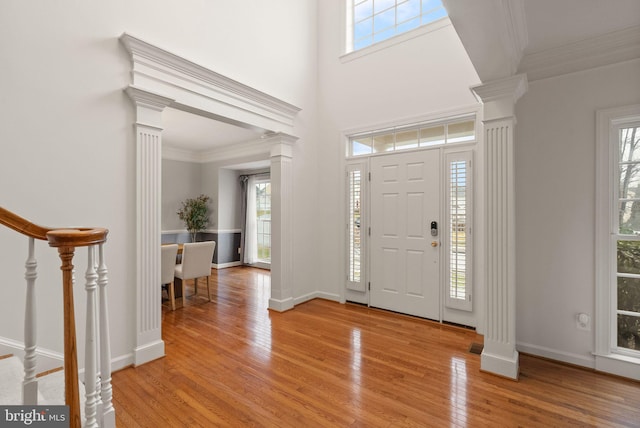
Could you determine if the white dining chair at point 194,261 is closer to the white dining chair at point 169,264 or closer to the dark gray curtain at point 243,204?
the white dining chair at point 169,264

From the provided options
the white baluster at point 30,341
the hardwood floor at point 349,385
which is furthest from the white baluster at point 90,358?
the hardwood floor at point 349,385

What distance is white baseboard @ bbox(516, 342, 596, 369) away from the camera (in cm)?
250

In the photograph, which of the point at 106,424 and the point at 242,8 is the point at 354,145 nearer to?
the point at 242,8

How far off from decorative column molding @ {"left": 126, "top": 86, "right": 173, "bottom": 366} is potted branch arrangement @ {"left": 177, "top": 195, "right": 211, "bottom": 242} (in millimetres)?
4334

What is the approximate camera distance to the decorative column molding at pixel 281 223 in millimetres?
3951

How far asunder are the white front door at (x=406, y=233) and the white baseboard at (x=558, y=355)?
915 mm

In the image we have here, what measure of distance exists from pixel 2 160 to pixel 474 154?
4.00 m

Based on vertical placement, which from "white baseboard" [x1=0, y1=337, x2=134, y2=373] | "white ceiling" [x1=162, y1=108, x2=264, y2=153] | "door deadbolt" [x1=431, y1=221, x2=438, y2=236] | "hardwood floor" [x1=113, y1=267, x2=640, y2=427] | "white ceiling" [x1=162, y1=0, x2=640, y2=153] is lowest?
"hardwood floor" [x1=113, y1=267, x2=640, y2=427]

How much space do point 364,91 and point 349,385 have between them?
11.5 ft

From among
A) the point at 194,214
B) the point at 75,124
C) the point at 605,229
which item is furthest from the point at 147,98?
the point at 194,214

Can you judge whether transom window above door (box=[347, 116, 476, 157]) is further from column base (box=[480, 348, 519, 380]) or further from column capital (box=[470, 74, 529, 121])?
column base (box=[480, 348, 519, 380])

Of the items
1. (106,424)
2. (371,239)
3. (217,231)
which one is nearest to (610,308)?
(371,239)

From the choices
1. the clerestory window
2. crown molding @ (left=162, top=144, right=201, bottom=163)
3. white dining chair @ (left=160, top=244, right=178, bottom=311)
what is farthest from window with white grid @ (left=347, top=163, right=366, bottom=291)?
crown molding @ (left=162, top=144, right=201, bottom=163)

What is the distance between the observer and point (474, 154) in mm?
3318
